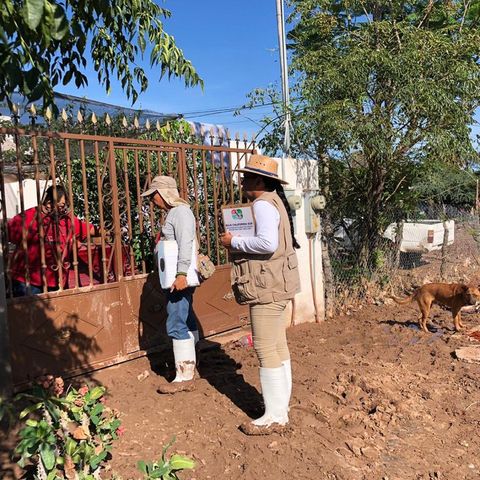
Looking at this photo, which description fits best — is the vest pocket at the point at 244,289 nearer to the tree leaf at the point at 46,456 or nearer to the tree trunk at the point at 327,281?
the tree leaf at the point at 46,456

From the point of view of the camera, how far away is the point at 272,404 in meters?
3.54

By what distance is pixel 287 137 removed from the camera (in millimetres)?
6613

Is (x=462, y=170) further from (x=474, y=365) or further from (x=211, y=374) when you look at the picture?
(x=211, y=374)

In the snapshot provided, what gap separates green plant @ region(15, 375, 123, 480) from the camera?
7.66 feet

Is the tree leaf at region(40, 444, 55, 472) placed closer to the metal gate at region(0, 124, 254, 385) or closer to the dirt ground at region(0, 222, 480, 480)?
the dirt ground at region(0, 222, 480, 480)

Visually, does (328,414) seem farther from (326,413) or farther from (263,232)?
(263,232)

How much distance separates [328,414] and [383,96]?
4375 millimetres

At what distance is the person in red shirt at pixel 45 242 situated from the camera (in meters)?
4.32

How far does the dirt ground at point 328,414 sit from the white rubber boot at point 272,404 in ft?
0.22

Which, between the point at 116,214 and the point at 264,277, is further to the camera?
the point at 116,214

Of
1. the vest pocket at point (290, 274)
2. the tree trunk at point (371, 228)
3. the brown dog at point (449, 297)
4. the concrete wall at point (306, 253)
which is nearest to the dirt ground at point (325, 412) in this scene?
the brown dog at point (449, 297)

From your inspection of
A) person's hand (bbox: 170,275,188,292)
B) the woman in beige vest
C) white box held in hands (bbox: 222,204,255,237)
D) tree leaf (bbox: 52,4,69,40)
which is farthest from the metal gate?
tree leaf (bbox: 52,4,69,40)

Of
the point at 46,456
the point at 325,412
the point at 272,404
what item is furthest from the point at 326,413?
the point at 46,456

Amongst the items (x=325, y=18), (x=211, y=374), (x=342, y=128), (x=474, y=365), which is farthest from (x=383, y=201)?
(x=211, y=374)
